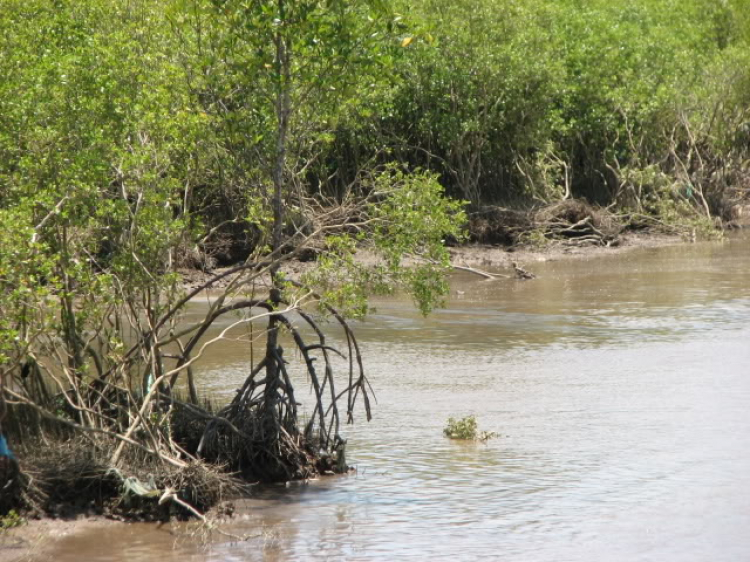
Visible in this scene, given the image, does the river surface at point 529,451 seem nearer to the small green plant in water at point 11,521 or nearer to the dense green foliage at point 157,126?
the small green plant in water at point 11,521

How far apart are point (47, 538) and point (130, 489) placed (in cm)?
72

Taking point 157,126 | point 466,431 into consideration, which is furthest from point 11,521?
point 466,431

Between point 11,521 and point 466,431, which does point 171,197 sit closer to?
point 11,521

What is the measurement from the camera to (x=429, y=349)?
58.6 feet

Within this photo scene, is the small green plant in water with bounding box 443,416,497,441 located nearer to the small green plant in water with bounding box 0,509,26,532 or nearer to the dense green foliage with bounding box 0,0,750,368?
the dense green foliage with bounding box 0,0,750,368

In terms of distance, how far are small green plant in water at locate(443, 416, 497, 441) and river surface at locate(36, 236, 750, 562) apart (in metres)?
0.13

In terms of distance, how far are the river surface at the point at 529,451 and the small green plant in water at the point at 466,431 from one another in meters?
0.13

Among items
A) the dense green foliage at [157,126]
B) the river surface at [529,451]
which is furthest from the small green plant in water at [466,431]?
the dense green foliage at [157,126]

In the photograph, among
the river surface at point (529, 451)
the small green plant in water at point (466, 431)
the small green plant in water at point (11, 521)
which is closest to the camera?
the small green plant in water at point (11, 521)

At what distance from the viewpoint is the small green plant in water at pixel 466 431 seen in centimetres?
1263

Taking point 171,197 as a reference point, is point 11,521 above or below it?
below

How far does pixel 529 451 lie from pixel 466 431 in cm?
71

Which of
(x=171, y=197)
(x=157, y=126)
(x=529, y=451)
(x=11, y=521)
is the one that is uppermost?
(x=157, y=126)

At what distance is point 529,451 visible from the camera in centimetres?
1232
